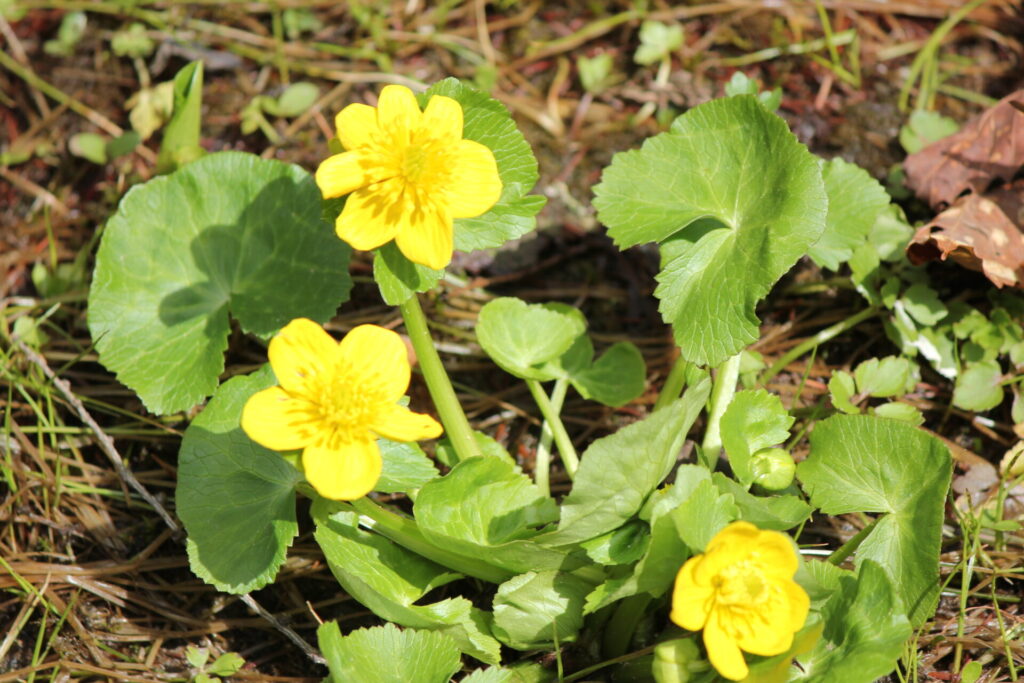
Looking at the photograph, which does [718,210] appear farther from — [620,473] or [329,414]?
[329,414]

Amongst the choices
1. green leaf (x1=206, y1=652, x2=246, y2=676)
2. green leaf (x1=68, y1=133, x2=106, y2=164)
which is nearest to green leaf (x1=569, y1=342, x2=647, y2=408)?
green leaf (x1=206, y1=652, x2=246, y2=676)

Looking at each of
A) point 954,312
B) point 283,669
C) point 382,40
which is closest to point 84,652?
point 283,669

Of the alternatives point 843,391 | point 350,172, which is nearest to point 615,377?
point 843,391

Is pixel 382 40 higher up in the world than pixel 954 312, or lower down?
higher up

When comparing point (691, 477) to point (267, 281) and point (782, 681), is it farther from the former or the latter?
point (267, 281)

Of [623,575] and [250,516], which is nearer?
[623,575]

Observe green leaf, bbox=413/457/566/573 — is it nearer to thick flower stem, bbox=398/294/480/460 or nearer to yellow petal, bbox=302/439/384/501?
thick flower stem, bbox=398/294/480/460
